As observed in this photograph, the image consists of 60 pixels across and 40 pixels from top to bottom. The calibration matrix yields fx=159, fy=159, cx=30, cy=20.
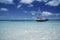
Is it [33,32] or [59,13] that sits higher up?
[59,13]

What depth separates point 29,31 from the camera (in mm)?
1767

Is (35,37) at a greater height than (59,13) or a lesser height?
lesser

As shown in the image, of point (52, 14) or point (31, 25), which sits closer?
point (52, 14)

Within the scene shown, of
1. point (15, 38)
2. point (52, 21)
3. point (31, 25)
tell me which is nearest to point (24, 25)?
point (31, 25)

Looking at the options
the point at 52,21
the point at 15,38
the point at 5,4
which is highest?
the point at 5,4

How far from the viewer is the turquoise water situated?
173 centimetres

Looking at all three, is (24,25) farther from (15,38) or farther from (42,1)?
(42,1)

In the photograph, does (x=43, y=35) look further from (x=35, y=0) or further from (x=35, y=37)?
(x=35, y=0)

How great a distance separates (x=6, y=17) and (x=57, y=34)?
587mm

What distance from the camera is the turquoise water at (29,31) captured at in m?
1.73

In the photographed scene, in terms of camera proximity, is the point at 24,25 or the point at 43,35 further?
the point at 24,25

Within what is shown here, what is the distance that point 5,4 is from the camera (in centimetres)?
170

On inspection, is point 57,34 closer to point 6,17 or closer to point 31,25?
point 31,25

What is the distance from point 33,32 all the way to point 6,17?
0.34m
